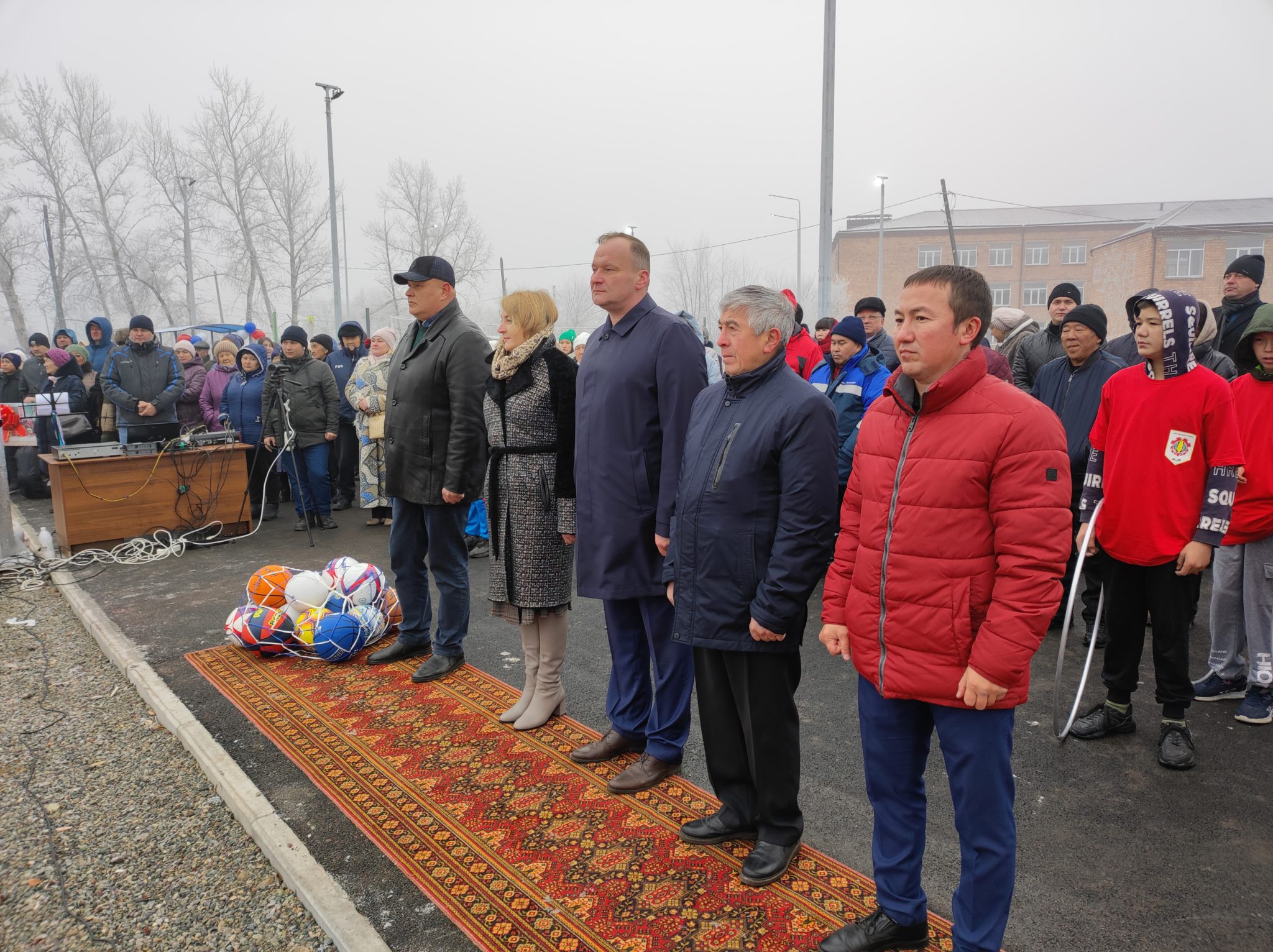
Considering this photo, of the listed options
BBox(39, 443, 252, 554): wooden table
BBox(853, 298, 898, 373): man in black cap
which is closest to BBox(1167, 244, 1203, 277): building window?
BBox(853, 298, 898, 373): man in black cap

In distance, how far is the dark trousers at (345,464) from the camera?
1049cm

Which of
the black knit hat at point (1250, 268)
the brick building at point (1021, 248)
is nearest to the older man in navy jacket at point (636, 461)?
the black knit hat at point (1250, 268)

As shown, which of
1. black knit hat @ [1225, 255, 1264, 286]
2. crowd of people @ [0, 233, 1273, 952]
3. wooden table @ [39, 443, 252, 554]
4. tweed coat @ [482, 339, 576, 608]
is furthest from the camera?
wooden table @ [39, 443, 252, 554]

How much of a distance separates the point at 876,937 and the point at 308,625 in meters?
3.98

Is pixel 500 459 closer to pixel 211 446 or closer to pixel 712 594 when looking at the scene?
pixel 712 594

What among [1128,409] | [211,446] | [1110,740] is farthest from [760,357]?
[211,446]

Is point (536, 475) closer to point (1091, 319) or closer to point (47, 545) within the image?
point (1091, 319)

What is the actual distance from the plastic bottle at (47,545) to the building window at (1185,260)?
175 ft

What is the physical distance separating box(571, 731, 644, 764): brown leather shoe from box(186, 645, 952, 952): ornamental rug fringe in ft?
0.13

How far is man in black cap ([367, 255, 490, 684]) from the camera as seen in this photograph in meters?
4.52

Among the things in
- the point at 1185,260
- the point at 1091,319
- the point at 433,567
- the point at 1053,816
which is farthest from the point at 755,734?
the point at 1185,260

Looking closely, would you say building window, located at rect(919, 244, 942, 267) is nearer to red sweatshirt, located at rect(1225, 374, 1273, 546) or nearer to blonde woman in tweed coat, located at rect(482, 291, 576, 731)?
red sweatshirt, located at rect(1225, 374, 1273, 546)

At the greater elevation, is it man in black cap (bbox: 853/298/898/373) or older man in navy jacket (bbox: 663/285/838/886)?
man in black cap (bbox: 853/298/898/373)

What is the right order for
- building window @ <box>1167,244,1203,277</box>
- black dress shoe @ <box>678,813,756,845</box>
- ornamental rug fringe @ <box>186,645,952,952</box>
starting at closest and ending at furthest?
ornamental rug fringe @ <box>186,645,952,952</box> → black dress shoe @ <box>678,813,756,845</box> → building window @ <box>1167,244,1203,277</box>
